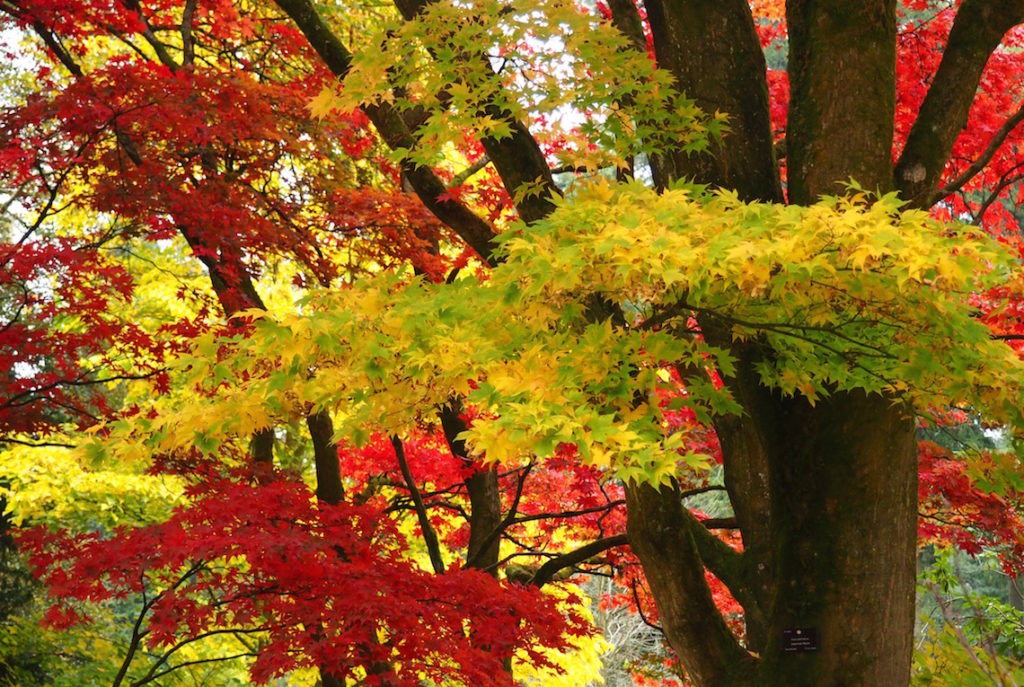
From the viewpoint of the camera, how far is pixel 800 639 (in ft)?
12.8

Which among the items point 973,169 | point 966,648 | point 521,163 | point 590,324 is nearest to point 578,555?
point 966,648

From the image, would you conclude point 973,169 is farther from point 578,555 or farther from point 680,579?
point 578,555

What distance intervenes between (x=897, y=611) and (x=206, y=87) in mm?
4689

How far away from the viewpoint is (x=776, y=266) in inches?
115

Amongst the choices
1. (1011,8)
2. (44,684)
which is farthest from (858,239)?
(44,684)

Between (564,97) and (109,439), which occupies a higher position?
(564,97)

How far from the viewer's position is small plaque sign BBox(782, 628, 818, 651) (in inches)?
152

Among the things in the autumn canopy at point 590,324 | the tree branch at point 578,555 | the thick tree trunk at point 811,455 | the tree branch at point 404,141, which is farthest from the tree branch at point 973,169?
the tree branch at point 578,555

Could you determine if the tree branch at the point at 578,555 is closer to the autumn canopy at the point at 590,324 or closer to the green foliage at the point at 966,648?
the autumn canopy at the point at 590,324

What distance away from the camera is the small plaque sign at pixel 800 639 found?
387cm

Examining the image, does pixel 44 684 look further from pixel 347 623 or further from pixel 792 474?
pixel 792 474

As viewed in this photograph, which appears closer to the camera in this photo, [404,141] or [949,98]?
[949,98]

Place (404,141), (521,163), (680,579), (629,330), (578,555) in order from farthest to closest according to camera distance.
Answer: (578,555) → (404,141) → (521,163) → (680,579) → (629,330)

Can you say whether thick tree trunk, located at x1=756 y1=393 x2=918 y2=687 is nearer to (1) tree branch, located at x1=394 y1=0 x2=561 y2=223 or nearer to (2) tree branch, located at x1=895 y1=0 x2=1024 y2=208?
(2) tree branch, located at x1=895 y1=0 x2=1024 y2=208
